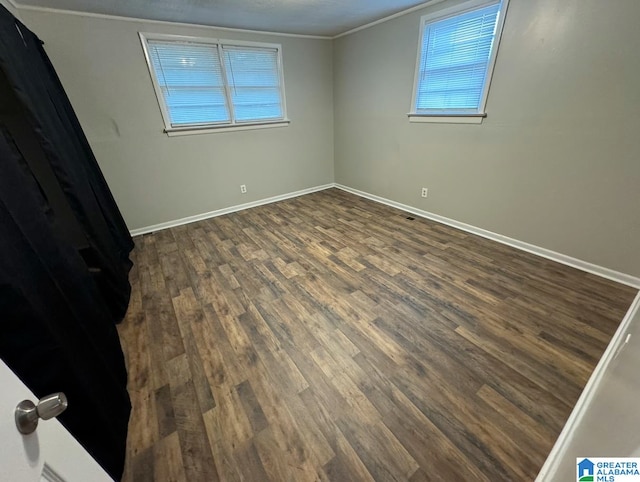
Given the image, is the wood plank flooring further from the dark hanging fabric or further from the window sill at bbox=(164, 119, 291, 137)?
the window sill at bbox=(164, 119, 291, 137)

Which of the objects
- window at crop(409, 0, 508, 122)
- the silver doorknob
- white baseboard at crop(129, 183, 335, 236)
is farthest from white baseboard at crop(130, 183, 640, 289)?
the silver doorknob

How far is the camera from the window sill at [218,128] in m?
3.29

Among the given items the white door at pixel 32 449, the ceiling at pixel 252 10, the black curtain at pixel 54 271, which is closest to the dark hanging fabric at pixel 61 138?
the black curtain at pixel 54 271

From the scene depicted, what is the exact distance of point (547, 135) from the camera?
7.57 feet

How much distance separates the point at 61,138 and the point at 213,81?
2.07 metres

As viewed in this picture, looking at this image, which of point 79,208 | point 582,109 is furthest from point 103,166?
point 582,109

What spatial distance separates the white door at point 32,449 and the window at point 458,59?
3466 mm

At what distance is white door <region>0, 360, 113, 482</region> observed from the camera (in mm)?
412

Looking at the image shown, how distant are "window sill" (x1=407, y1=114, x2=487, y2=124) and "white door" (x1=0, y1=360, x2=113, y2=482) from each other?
11.3 feet

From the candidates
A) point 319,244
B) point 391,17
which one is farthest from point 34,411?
point 391,17

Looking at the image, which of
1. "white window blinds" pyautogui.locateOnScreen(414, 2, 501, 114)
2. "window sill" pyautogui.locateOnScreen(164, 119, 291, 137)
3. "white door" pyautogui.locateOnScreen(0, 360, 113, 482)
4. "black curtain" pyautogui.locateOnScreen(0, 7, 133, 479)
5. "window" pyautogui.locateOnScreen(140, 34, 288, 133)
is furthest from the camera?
"window sill" pyautogui.locateOnScreen(164, 119, 291, 137)

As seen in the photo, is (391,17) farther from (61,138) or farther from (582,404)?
(582,404)

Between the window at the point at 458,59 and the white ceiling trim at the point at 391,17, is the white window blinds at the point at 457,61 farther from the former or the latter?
the white ceiling trim at the point at 391,17

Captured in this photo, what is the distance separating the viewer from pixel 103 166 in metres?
3.02
